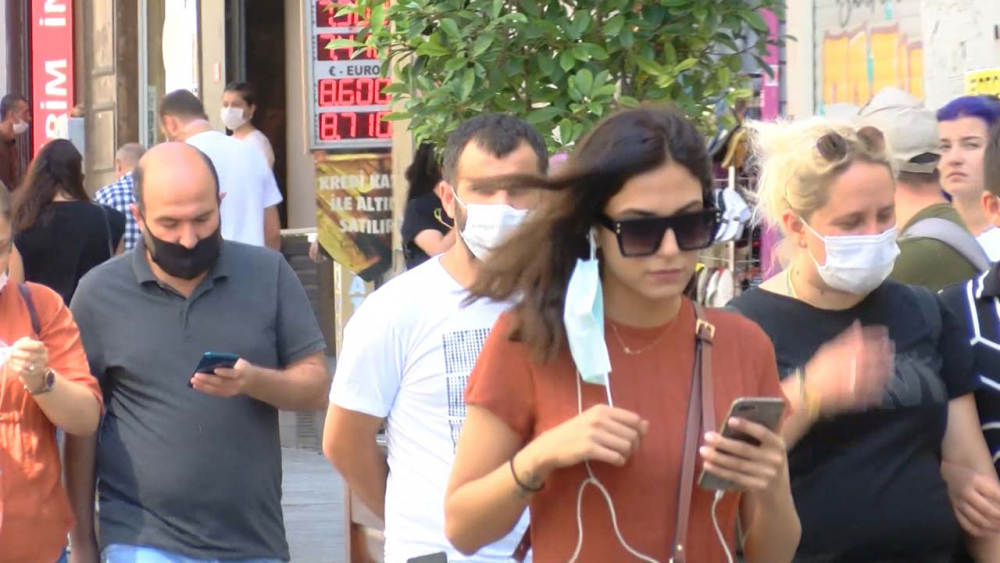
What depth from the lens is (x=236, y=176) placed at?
32.2 ft

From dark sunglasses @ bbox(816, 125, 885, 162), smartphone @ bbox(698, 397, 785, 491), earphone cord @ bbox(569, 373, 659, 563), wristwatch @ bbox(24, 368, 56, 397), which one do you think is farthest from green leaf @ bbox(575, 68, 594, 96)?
smartphone @ bbox(698, 397, 785, 491)

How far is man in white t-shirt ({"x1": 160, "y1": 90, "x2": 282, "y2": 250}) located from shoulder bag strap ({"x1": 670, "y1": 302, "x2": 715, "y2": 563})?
6.63 metres

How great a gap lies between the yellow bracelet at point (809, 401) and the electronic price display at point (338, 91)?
6.85m

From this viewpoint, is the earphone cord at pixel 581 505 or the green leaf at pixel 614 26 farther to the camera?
the green leaf at pixel 614 26

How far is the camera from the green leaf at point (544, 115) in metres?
5.73

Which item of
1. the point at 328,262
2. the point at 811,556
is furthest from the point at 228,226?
the point at 811,556

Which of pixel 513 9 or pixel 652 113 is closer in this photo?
pixel 652 113

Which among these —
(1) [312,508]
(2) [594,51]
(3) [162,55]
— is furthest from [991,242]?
(3) [162,55]

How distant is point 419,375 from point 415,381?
20 millimetres

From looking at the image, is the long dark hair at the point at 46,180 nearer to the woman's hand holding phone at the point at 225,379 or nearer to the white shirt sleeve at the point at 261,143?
the white shirt sleeve at the point at 261,143

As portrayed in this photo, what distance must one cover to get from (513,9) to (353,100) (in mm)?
4560

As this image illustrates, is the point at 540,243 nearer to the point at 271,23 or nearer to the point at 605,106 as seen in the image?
the point at 605,106

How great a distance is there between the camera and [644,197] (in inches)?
126

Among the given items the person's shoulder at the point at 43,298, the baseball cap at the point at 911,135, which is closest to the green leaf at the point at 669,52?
the baseball cap at the point at 911,135
